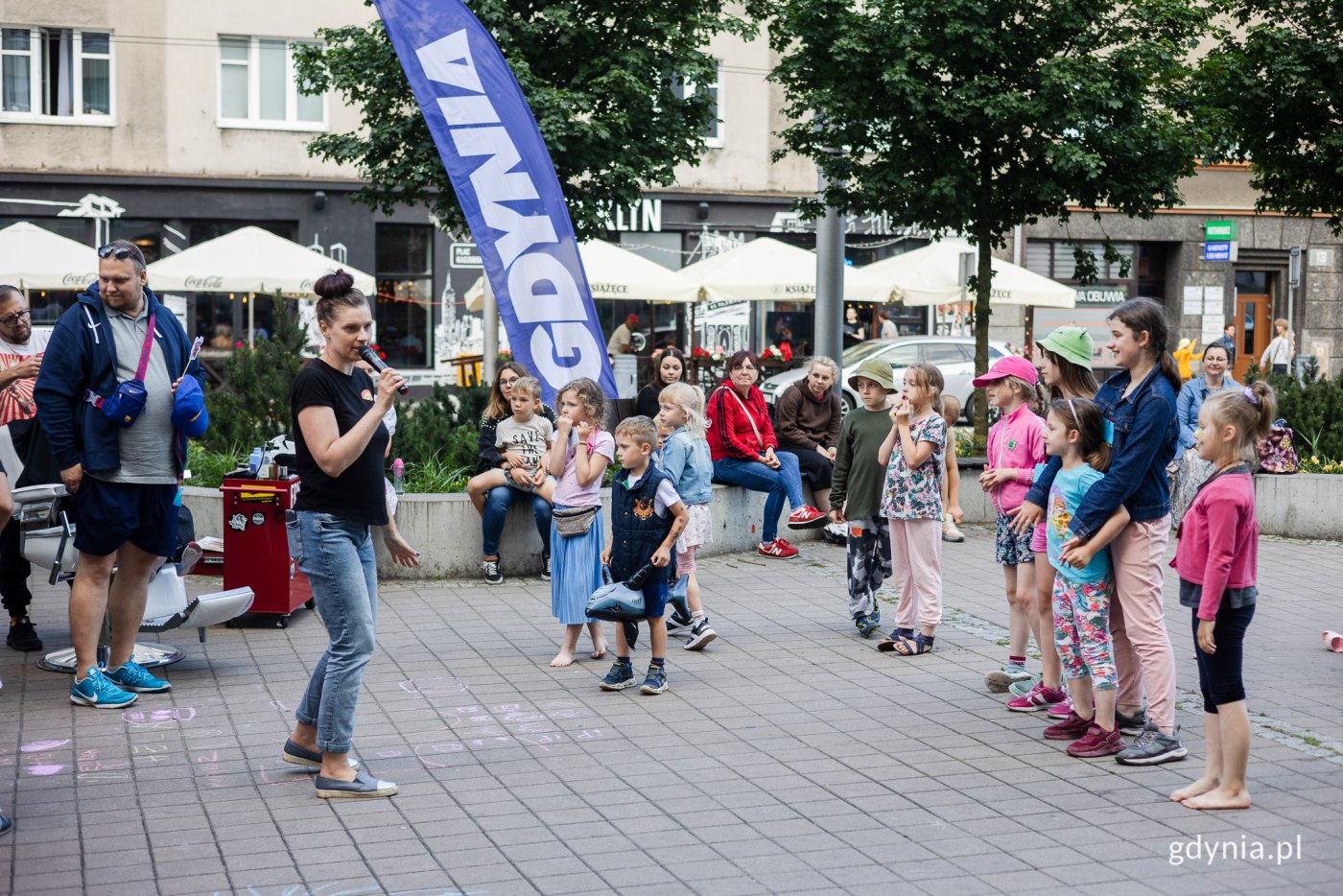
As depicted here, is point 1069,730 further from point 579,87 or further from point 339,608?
point 579,87

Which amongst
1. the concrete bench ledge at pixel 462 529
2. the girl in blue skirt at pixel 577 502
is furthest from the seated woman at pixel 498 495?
the girl in blue skirt at pixel 577 502

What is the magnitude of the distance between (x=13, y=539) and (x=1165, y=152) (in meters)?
10.5

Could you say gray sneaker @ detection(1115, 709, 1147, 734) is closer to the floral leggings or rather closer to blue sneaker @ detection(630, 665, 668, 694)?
the floral leggings

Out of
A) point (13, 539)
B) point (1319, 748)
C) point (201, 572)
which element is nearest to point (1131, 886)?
point (1319, 748)

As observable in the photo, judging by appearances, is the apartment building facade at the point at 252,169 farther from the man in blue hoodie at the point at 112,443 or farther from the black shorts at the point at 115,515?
the black shorts at the point at 115,515

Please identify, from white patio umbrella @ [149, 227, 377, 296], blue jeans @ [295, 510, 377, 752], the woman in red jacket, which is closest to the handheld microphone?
blue jeans @ [295, 510, 377, 752]

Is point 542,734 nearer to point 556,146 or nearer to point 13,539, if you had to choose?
point 13,539

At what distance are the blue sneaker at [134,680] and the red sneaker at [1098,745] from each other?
4.30 meters

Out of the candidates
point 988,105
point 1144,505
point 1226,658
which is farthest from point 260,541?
point 988,105

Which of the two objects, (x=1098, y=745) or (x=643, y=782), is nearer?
(x=643, y=782)

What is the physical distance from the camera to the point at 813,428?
1230 cm

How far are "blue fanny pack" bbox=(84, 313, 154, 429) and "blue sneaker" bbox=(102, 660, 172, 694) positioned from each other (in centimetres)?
125

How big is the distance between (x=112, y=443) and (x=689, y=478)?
3258 millimetres

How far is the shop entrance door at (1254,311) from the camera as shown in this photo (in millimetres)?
32594
